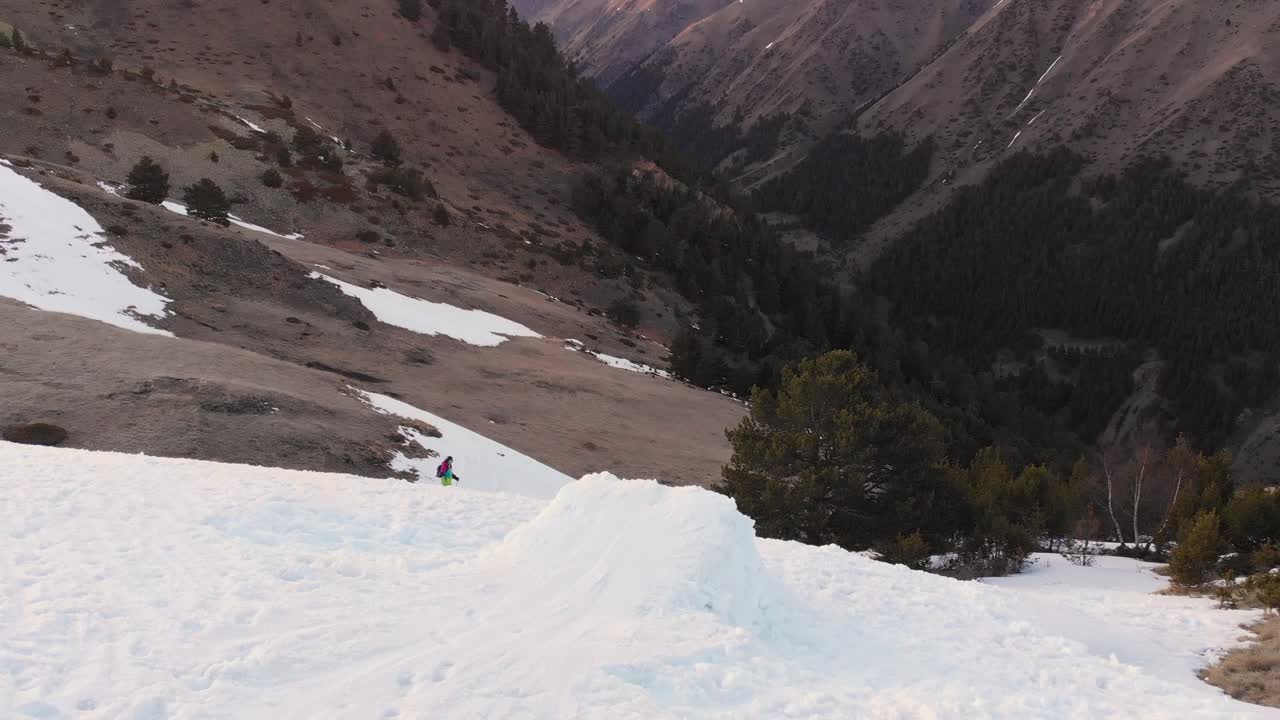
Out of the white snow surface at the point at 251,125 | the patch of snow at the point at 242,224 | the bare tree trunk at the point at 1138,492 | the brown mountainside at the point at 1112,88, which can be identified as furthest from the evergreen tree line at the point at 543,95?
the brown mountainside at the point at 1112,88

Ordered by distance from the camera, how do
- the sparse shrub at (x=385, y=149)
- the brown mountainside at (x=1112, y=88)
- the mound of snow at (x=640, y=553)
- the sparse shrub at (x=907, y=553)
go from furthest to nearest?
the brown mountainside at (x=1112, y=88) < the sparse shrub at (x=385, y=149) < the sparse shrub at (x=907, y=553) < the mound of snow at (x=640, y=553)

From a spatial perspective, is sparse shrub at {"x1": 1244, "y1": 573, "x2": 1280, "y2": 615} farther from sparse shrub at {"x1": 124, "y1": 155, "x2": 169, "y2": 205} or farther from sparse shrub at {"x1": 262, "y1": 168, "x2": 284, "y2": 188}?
sparse shrub at {"x1": 262, "y1": 168, "x2": 284, "y2": 188}

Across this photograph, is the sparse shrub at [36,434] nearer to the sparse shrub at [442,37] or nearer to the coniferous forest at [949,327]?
the coniferous forest at [949,327]

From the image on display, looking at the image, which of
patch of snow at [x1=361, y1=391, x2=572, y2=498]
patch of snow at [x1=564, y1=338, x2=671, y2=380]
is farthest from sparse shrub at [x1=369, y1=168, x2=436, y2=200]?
patch of snow at [x1=361, y1=391, x2=572, y2=498]

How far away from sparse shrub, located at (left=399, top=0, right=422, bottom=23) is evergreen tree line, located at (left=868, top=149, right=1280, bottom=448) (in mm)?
88436

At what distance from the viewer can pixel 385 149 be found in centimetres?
Answer: 5903

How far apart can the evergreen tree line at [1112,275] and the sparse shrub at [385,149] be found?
288 feet

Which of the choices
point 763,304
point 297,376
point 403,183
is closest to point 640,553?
point 297,376

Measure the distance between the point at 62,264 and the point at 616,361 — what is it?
853 inches

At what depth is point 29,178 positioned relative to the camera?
28.0 metres

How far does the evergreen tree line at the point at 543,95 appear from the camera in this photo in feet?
239

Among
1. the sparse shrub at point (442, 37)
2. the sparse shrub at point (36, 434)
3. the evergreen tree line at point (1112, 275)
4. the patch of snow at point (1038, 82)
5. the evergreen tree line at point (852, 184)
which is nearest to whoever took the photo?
the sparse shrub at point (36, 434)

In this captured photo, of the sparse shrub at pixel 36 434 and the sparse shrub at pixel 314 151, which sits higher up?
the sparse shrub at pixel 314 151

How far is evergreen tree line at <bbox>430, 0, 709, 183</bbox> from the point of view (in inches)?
2872
